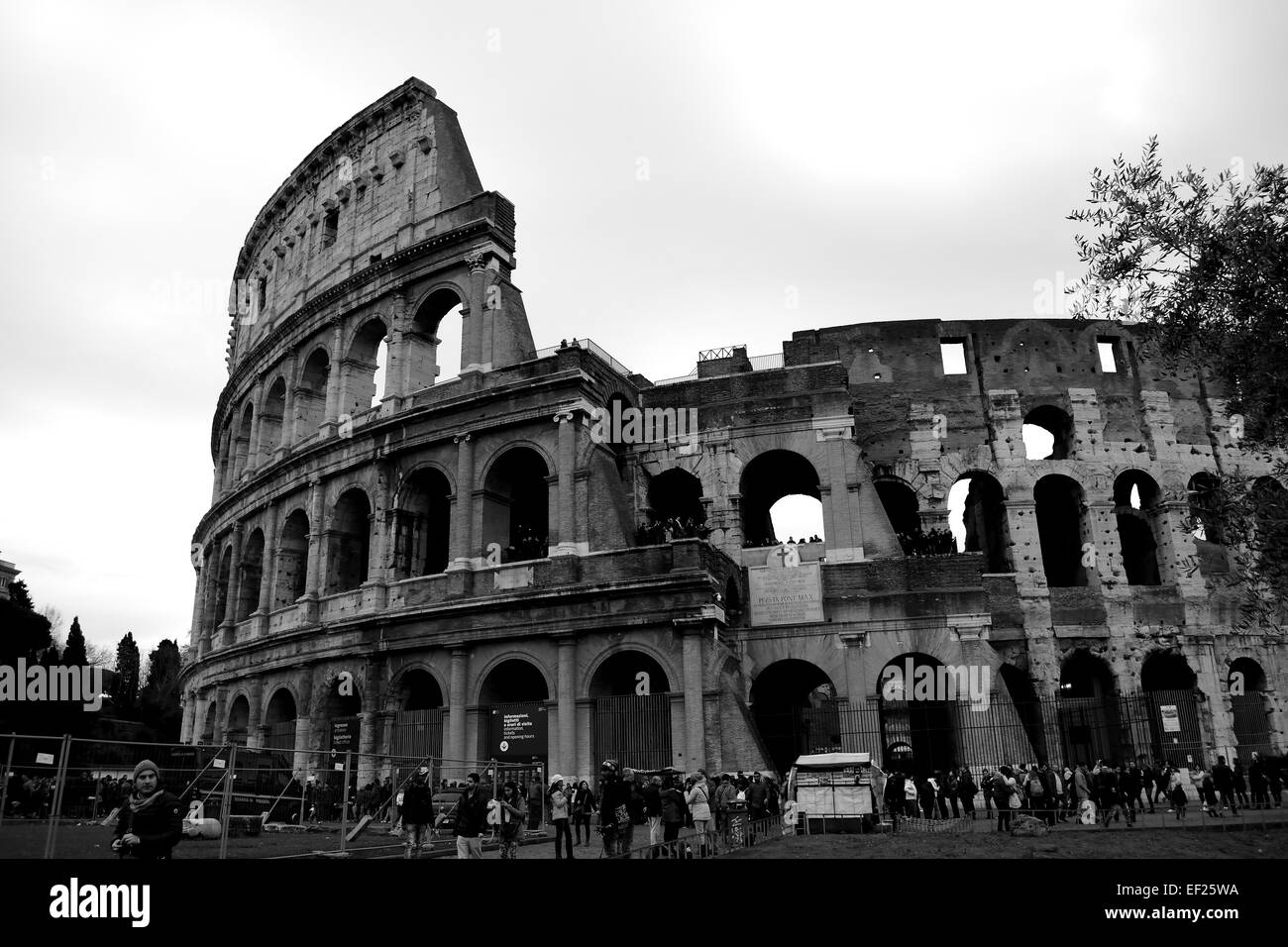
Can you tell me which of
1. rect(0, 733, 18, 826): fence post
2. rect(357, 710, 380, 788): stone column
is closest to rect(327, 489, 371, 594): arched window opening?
rect(357, 710, 380, 788): stone column

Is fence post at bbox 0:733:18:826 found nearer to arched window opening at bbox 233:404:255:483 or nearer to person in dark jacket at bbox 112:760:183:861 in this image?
person in dark jacket at bbox 112:760:183:861

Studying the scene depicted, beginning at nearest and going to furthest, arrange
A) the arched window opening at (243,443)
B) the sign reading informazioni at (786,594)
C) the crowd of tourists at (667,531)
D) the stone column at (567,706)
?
the stone column at (567,706) → the sign reading informazioni at (786,594) → the crowd of tourists at (667,531) → the arched window opening at (243,443)

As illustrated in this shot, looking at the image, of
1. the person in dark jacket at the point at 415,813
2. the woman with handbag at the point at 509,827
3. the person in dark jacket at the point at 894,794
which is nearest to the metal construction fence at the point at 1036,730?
the person in dark jacket at the point at 894,794

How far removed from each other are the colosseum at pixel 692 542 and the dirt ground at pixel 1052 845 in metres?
5.43

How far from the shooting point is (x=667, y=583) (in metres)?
19.4

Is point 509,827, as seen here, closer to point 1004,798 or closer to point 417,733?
point 1004,798

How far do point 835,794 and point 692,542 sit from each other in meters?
6.30

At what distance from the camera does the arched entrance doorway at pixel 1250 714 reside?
886 inches

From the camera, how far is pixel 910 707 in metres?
21.5

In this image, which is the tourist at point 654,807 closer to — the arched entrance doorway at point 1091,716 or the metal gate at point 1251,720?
the arched entrance doorway at point 1091,716

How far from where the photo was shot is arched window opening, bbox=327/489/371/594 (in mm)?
24719
